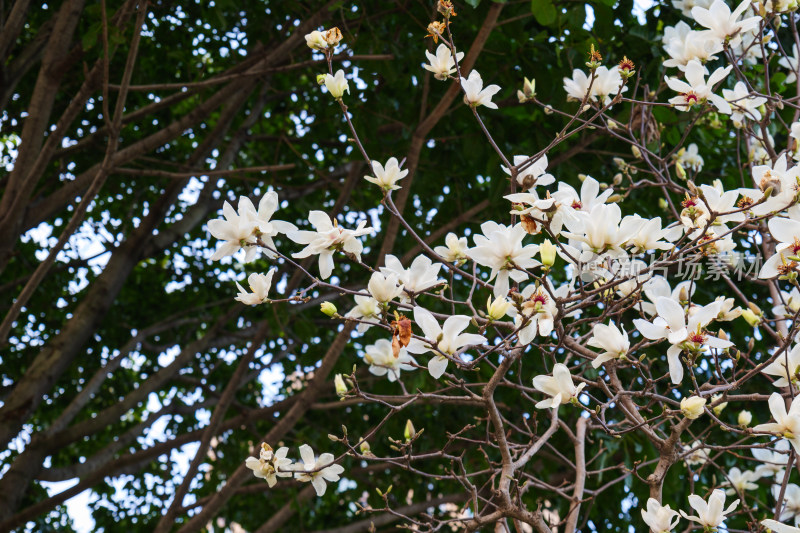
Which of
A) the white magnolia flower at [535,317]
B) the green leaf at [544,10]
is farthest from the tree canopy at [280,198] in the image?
the white magnolia flower at [535,317]

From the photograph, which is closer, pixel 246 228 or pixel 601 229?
pixel 601 229

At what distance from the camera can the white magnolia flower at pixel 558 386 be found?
1.36 metres

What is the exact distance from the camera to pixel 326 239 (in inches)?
54.1

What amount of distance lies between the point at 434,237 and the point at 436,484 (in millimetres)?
1858

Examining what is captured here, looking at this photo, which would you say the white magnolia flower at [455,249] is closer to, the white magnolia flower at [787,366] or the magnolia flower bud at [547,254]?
the magnolia flower bud at [547,254]

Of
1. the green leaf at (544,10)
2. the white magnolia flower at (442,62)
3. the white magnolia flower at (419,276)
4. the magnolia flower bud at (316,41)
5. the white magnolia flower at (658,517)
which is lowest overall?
the white magnolia flower at (658,517)

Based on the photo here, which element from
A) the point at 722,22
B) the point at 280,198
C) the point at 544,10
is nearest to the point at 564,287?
the point at 722,22

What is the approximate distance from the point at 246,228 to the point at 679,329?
774 mm

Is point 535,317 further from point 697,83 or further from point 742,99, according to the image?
point 742,99

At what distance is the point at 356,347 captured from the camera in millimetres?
4133

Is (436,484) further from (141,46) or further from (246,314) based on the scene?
(141,46)

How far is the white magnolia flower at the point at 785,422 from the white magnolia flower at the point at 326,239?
0.76 m

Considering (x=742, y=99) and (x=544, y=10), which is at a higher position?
(x=544, y=10)

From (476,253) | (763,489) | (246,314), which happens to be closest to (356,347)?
(246,314)
